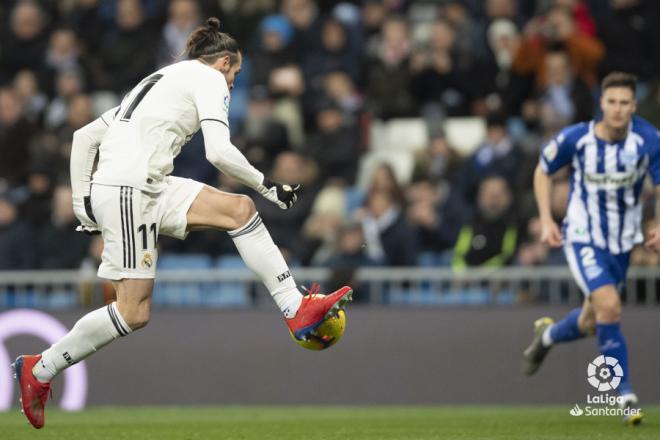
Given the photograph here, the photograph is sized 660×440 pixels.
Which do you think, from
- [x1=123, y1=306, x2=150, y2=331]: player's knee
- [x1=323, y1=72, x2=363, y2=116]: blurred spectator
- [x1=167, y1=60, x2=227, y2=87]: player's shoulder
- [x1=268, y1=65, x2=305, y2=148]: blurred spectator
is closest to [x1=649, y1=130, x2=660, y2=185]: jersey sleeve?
[x1=167, y1=60, x2=227, y2=87]: player's shoulder

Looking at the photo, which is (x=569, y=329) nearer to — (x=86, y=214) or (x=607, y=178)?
(x=607, y=178)

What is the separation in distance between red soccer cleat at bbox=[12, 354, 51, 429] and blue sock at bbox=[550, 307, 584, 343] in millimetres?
3889

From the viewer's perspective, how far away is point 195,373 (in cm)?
1350

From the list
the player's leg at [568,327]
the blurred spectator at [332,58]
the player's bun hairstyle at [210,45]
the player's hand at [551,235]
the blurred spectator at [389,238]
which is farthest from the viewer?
the blurred spectator at [332,58]

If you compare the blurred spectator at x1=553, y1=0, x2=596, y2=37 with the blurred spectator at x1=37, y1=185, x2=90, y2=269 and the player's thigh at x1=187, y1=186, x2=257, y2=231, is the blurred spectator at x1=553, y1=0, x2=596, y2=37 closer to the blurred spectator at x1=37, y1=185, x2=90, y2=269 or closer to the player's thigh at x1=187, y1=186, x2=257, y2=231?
the blurred spectator at x1=37, y1=185, x2=90, y2=269

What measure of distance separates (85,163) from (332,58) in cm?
755

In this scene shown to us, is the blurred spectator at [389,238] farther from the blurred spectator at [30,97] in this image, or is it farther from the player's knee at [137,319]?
the player's knee at [137,319]

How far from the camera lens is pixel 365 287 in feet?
43.9

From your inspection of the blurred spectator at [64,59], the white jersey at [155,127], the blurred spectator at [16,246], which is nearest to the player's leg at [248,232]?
the white jersey at [155,127]

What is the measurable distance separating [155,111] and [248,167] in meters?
0.72

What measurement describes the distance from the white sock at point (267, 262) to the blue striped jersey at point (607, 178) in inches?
98.2

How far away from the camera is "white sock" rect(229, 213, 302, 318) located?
883 cm

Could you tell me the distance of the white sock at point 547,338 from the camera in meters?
11.0

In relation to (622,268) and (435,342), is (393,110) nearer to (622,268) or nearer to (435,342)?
(435,342)
